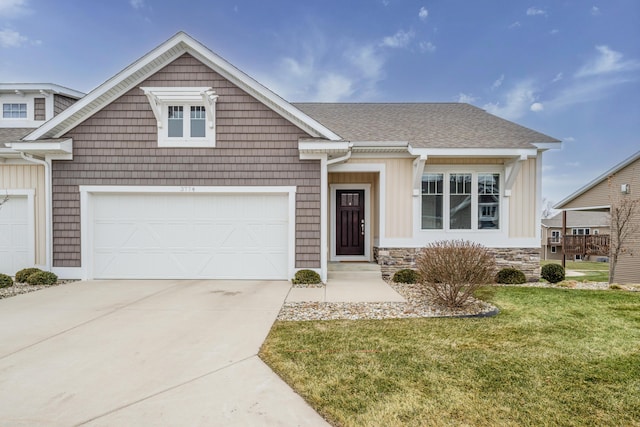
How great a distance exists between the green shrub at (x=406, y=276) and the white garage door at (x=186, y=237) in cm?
299

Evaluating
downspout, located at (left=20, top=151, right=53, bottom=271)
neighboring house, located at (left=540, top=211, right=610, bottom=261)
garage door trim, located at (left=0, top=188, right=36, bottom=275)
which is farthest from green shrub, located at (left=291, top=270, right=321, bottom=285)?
neighboring house, located at (left=540, top=211, right=610, bottom=261)

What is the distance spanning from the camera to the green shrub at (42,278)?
8.07 m

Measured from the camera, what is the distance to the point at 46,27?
13.0m

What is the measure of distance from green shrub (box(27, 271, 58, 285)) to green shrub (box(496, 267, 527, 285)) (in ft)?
37.6

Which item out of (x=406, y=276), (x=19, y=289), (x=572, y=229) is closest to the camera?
(x=19, y=289)

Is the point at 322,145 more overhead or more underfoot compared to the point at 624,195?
more overhead

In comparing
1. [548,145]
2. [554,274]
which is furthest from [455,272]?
[548,145]

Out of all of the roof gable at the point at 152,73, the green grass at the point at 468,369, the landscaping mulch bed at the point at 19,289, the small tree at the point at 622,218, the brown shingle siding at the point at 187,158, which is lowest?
the landscaping mulch bed at the point at 19,289

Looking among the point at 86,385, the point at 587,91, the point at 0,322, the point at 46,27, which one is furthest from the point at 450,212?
the point at 46,27

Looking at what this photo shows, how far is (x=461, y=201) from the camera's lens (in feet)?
31.5

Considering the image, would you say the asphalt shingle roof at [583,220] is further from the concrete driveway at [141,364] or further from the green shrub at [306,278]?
the concrete driveway at [141,364]

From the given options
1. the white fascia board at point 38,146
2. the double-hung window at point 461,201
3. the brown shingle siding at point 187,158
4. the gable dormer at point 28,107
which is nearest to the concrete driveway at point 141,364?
the brown shingle siding at point 187,158

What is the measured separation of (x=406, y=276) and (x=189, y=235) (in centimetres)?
581

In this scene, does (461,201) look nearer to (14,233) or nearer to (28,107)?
(14,233)
